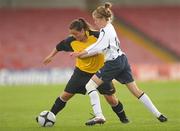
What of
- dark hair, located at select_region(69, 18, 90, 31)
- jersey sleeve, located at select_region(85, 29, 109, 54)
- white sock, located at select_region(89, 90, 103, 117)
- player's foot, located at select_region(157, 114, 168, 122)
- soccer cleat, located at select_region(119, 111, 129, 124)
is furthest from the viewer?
soccer cleat, located at select_region(119, 111, 129, 124)

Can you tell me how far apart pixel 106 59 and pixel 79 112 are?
4.20 metres

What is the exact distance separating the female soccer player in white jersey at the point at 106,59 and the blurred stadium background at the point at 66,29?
839 inches

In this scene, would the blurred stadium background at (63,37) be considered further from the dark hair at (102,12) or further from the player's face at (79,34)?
the dark hair at (102,12)

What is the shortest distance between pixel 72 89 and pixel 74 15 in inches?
1083

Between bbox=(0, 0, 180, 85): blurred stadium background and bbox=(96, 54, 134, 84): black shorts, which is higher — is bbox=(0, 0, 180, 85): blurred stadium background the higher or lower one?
the higher one

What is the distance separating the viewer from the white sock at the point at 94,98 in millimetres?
11688

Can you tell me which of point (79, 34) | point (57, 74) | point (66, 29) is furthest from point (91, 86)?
point (66, 29)

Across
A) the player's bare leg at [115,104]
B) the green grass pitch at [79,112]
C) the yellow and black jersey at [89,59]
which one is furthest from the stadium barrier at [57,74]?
the yellow and black jersey at [89,59]

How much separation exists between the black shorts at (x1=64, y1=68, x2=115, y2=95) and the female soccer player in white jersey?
270mm

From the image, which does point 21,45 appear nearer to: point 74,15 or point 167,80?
point 74,15

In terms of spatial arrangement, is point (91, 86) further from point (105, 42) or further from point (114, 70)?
point (105, 42)

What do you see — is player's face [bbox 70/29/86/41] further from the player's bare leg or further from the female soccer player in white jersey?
the player's bare leg

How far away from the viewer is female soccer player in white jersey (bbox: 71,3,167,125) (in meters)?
11.6

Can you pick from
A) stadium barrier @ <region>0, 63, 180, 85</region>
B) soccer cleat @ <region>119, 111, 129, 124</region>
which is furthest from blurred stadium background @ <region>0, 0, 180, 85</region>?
soccer cleat @ <region>119, 111, 129, 124</region>
